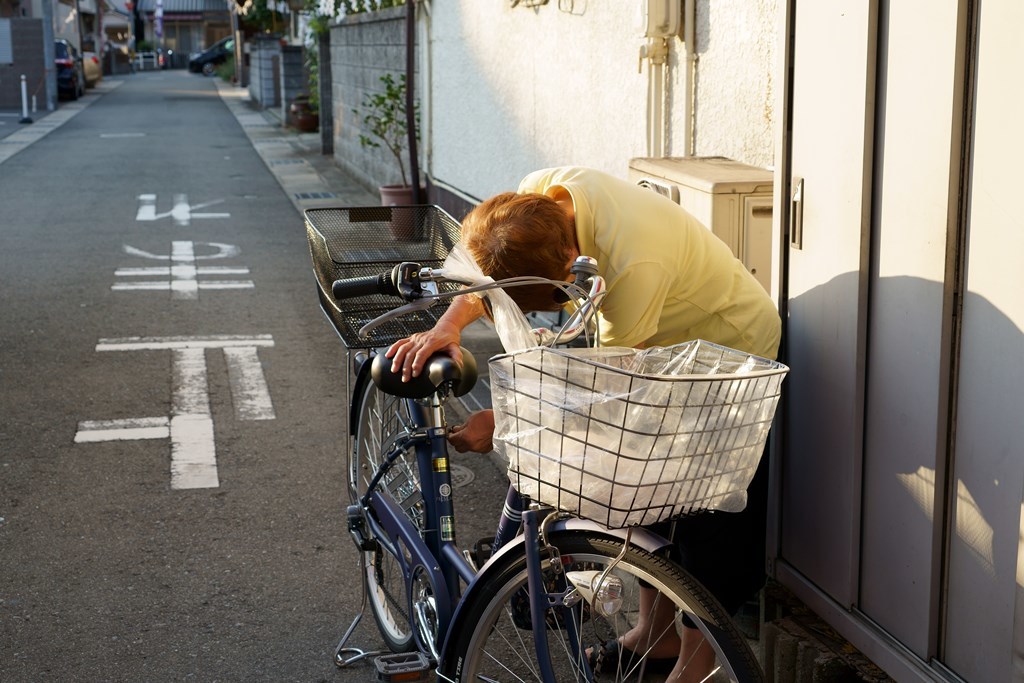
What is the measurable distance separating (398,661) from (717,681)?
93cm

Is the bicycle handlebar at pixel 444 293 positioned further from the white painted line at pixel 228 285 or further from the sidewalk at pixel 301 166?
the sidewalk at pixel 301 166

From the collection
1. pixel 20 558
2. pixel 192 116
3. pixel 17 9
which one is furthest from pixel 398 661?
pixel 17 9

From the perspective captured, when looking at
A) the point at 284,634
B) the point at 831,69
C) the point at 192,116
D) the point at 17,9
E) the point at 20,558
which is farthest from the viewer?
the point at 17,9

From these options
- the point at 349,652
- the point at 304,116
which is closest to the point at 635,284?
the point at 349,652

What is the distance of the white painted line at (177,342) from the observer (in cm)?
736

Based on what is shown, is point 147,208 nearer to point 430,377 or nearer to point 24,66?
point 430,377

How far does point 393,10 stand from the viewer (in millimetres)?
13148

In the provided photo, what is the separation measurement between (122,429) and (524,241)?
3840 millimetres

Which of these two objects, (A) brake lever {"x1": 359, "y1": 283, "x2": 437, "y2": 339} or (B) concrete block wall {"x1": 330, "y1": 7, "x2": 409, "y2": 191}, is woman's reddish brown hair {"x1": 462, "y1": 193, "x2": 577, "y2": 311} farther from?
(B) concrete block wall {"x1": 330, "y1": 7, "x2": 409, "y2": 191}

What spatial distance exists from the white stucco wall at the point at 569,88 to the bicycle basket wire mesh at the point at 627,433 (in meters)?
2.35

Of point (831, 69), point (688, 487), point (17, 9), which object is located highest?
point (17, 9)

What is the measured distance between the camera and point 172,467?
17.2 ft

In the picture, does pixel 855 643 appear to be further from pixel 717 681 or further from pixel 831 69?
pixel 831 69

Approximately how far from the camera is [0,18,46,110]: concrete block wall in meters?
33.1
